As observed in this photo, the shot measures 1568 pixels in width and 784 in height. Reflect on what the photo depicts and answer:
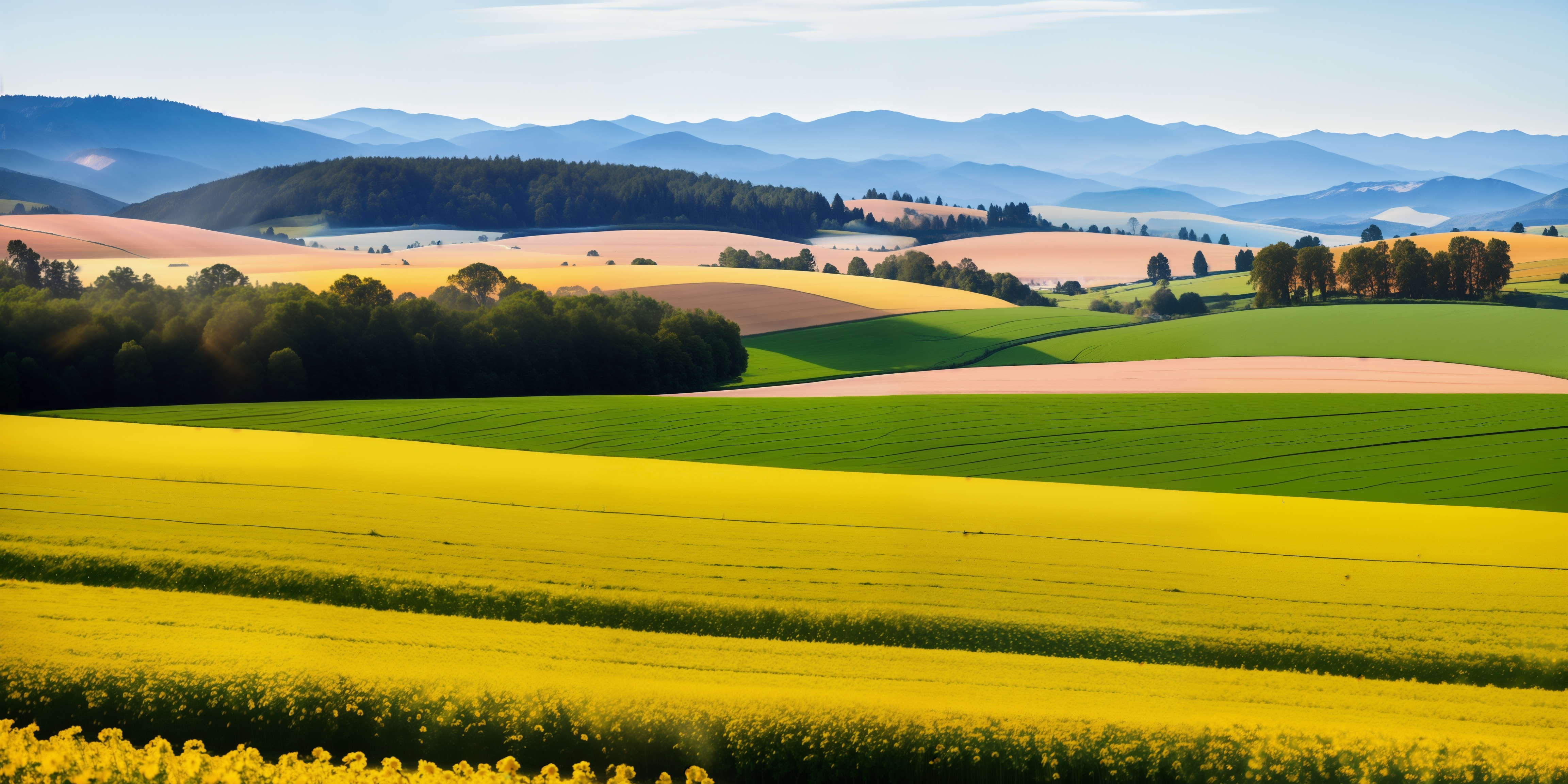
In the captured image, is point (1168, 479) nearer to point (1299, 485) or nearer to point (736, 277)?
point (1299, 485)

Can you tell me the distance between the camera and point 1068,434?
38.5 m

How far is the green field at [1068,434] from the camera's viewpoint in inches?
1238

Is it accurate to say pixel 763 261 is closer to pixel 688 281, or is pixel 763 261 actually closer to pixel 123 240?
pixel 688 281

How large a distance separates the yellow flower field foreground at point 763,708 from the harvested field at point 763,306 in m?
71.6

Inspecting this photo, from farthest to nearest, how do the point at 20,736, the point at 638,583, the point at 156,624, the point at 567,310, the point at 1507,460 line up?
the point at 567,310 → the point at 1507,460 → the point at 638,583 → the point at 156,624 → the point at 20,736

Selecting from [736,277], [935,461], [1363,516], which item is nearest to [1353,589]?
[1363,516]

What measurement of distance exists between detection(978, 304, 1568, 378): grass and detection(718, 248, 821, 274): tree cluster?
219ft

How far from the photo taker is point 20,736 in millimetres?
12219

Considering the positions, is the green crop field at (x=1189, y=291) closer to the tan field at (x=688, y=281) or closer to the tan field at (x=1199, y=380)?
the tan field at (x=688, y=281)

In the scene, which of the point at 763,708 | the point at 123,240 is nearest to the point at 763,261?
the point at 123,240

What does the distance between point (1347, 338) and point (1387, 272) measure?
28.4 m

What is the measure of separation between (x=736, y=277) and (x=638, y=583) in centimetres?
9226

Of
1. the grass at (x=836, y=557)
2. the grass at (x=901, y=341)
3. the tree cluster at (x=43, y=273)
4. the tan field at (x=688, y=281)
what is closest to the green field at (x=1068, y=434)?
the grass at (x=836, y=557)

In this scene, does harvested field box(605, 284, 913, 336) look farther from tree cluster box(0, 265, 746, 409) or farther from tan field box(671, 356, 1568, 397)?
tan field box(671, 356, 1568, 397)
